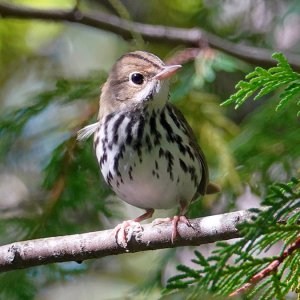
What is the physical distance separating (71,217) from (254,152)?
906mm

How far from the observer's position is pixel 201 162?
319 cm

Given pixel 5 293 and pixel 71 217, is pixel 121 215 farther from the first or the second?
pixel 5 293

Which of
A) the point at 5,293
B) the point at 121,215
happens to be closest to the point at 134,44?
the point at 121,215

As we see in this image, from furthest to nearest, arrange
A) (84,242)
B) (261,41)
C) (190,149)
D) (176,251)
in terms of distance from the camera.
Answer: (261,41) → (176,251) → (190,149) → (84,242)

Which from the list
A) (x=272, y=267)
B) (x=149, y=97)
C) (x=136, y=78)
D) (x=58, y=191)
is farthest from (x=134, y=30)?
(x=272, y=267)

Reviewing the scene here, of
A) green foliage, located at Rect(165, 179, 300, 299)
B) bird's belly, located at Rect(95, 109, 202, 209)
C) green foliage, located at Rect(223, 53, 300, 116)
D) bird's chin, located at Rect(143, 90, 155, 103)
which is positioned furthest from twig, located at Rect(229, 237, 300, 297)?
bird's chin, located at Rect(143, 90, 155, 103)

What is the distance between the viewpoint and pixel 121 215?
3.43 meters

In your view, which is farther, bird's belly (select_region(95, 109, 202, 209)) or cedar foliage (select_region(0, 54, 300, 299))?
cedar foliage (select_region(0, 54, 300, 299))

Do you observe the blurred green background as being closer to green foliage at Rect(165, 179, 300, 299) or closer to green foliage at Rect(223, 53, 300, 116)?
green foliage at Rect(223, 53, 300, 116)

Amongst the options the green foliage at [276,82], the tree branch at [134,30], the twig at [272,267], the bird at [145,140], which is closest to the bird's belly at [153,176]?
the bird at [145,140]

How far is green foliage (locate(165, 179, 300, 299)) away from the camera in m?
1.54

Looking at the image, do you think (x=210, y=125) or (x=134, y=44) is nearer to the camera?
(x=210, y=125)

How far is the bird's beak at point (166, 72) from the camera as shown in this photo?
289 centimetres

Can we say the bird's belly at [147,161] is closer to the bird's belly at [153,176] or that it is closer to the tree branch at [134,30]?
the bird's belly at [153,176]
